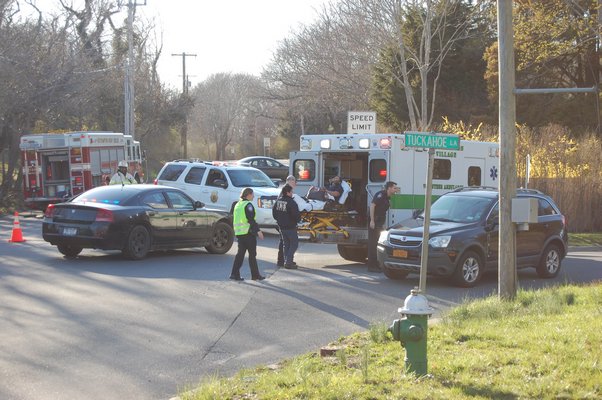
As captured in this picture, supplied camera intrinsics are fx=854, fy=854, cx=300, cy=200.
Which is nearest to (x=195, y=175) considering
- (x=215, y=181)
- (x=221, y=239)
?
(x=215, y=181)

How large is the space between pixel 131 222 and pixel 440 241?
5990 millimetres

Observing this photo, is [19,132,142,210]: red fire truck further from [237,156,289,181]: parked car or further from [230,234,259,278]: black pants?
[237,156,289,181]: parked car

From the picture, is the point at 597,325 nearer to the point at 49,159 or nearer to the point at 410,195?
the point at 410,195

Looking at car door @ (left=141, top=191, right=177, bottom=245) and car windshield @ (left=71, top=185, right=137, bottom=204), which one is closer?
car windshield @ (left=71, top=185, right=137, bottom=204)

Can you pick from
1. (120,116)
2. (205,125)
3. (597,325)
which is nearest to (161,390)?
(597,325)

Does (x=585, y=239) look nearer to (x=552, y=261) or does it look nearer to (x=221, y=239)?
(x=552, y=261)

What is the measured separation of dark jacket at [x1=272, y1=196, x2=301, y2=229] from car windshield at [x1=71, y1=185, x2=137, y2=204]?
10.4ft

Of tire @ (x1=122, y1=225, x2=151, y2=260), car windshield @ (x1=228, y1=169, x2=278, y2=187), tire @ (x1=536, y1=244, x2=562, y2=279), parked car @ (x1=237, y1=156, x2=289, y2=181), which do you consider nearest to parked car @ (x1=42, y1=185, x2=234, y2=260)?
tire @ (x1=122, y1=225, x2=151, y2=260)

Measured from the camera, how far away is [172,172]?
82.0 ft

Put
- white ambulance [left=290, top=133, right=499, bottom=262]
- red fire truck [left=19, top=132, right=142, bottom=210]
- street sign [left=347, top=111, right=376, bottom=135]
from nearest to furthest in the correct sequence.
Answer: white ambulance [left=290, top=133, right=499, bottom=262] < street sign [left=347, top=111, right=376, bottom=135] < red fire truck [left=19, top=132, right=142, bottom=210]

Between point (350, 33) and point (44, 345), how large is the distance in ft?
100

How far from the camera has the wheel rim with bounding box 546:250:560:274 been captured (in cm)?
1627

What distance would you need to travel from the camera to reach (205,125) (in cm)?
8700

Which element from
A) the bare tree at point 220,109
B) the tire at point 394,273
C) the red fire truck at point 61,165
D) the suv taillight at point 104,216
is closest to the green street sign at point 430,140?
the tire at point 394,273
